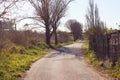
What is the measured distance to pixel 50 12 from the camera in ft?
176

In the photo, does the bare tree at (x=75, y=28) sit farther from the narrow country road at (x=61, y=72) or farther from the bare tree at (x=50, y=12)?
the narrow country road at (x=61, y=72)

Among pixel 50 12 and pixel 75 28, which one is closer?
pixel 50 12

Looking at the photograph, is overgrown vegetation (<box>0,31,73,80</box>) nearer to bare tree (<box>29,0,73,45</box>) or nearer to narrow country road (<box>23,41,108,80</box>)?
narrow country road (<box>23,41,108,80</box>)

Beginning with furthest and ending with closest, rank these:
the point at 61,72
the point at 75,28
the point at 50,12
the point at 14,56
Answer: the point at 75,28
the point at 50,12
the point at 14,56
the point at 61,72

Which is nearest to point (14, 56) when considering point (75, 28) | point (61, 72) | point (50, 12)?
point (61, 72)

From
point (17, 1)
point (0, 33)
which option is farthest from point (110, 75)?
point (0, 33)

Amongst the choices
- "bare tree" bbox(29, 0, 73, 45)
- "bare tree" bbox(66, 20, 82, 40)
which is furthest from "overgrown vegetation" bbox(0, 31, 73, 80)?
"bare tree" bbox(66, 20, 82, 40)

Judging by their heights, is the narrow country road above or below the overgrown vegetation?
below

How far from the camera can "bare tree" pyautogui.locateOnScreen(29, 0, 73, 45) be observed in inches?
2063

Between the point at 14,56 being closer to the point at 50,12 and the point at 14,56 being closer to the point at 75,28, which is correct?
the point at 50,12

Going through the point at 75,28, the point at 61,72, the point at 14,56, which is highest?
the point at 75,28

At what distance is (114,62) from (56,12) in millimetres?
37374

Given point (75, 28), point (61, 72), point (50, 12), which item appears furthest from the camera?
point (75, 28)

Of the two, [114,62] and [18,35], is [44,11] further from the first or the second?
[114,62]
